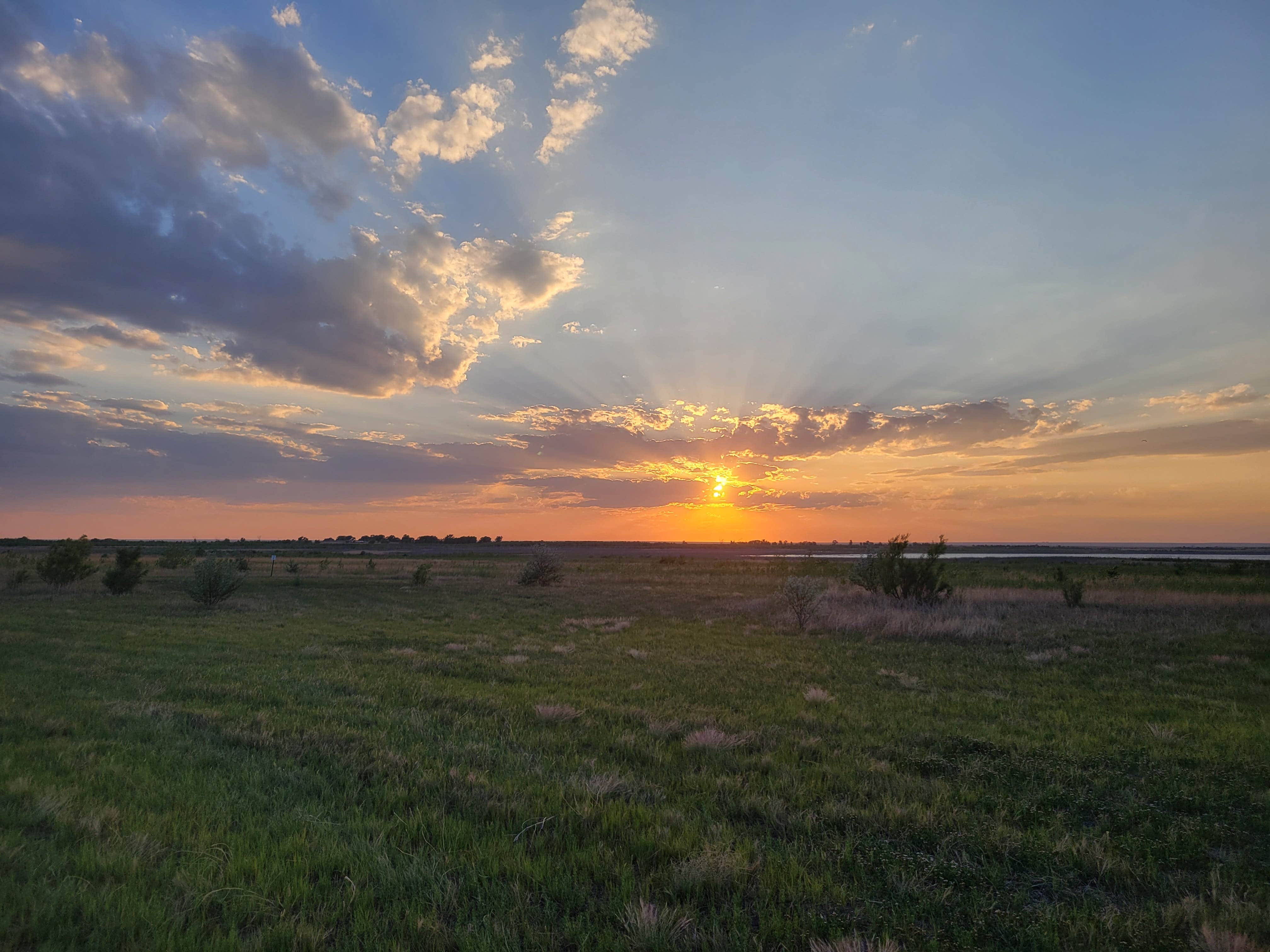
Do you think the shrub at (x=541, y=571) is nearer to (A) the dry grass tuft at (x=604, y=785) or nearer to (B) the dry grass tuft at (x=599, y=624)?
(B) the dry grass tuft at (x=599, y=624)

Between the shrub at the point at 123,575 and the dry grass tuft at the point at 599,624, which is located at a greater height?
the shrub at the point at 123,575

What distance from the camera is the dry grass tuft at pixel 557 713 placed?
939 cm

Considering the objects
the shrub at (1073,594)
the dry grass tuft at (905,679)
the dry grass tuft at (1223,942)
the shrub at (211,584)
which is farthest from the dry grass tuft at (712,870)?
the shrub at (1073,594)

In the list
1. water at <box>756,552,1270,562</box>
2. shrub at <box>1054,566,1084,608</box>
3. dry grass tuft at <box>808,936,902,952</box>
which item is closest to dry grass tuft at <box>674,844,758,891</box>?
dry grass tuft at <box>808,936,902,952</box>

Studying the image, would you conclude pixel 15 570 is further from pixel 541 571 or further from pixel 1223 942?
pixel 1223 942

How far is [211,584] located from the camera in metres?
26.0

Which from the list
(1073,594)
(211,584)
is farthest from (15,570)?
(1073,594)

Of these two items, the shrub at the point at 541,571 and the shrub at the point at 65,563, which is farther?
the shrub at the point at 541,571

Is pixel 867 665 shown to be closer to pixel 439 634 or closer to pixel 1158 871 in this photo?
pixel 1158 871

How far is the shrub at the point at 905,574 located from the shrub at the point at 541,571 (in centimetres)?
2373

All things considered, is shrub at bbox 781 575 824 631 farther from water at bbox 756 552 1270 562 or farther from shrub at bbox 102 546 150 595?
water at bbox 756 552 1270 562

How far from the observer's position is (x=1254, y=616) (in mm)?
23000

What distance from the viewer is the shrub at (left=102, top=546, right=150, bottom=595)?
30.7m

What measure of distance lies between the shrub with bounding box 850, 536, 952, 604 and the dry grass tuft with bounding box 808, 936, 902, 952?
25719mm
